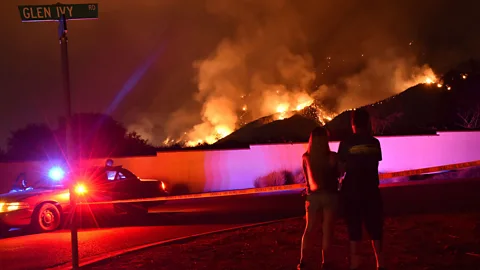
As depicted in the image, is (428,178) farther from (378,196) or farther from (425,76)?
(425,76)

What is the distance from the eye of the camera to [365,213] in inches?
230

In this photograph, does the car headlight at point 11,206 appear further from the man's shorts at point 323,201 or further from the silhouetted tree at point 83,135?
the silhouetted tree at point 83,135

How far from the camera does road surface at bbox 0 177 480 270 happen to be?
9.70 meters

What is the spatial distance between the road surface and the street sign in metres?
4.25

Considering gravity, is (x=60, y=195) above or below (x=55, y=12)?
below

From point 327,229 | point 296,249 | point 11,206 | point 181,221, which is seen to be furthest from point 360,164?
point 11,206

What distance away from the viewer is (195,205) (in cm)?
1786

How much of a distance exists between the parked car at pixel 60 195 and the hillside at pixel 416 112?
2045 centimetres

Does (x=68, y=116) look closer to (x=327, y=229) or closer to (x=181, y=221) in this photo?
(x=327, y=229)

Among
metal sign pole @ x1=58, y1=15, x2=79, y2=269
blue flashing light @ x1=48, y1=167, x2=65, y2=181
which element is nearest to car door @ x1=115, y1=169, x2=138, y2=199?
blue flashing light @ x1=48, y1=167, x2=65, y2=181

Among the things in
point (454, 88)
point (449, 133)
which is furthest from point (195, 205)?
point (454, 88)

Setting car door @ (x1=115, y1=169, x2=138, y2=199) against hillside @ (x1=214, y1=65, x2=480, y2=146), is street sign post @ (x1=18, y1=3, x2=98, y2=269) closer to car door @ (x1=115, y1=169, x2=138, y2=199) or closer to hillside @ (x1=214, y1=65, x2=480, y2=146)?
car door @ (x1=115, y1=169, x2=138, y2=199)

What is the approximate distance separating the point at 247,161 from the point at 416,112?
37934mm

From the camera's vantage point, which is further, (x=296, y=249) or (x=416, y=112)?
(x=416, y=112)
